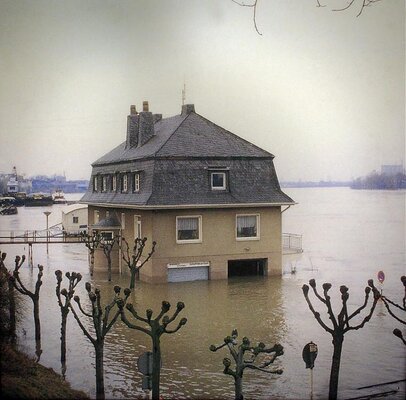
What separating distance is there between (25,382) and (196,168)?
54.6ft

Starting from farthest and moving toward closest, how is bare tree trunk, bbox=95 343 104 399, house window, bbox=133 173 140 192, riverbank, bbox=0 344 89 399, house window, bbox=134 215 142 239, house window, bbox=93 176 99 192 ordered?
house window, bbox=93 176 99 192, house window, bbox=133 173 140 192, house window, bbox=134 215 142 239, bare tree trunk, bbox=95 343 104 399, riverbank, bbox=0 344 89 399

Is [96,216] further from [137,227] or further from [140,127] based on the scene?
[137,227]

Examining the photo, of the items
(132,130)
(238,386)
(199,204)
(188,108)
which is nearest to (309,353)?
(238,386)

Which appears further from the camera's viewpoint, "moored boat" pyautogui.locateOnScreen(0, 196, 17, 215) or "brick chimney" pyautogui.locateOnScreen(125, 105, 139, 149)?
"moored boat" pyautogui.locateOnScreen(0, 196, 17, 215)

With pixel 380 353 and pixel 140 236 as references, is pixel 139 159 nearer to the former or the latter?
pixel 140 236

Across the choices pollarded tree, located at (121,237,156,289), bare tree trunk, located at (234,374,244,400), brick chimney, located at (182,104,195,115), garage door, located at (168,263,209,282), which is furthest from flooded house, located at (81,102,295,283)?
bare tree trunk, located at (234,374,244,400)

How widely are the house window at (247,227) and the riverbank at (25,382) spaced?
14729 millimetres

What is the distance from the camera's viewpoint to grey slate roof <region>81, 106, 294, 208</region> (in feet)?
79.6

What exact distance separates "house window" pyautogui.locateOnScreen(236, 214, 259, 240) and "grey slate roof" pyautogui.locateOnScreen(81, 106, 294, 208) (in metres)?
0.72

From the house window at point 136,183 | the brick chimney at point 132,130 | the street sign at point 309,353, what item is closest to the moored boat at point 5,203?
the brick chimney at point 132,130

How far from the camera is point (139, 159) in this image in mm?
25672

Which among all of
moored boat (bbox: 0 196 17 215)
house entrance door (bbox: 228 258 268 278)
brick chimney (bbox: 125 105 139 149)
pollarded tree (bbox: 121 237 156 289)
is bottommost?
house entrance door (bbox: 228 258 268 278)

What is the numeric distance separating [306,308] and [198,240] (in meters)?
5.94

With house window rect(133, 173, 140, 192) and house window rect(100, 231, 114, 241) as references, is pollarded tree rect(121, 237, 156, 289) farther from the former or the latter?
house window rect(133, 173, 140, 192)
